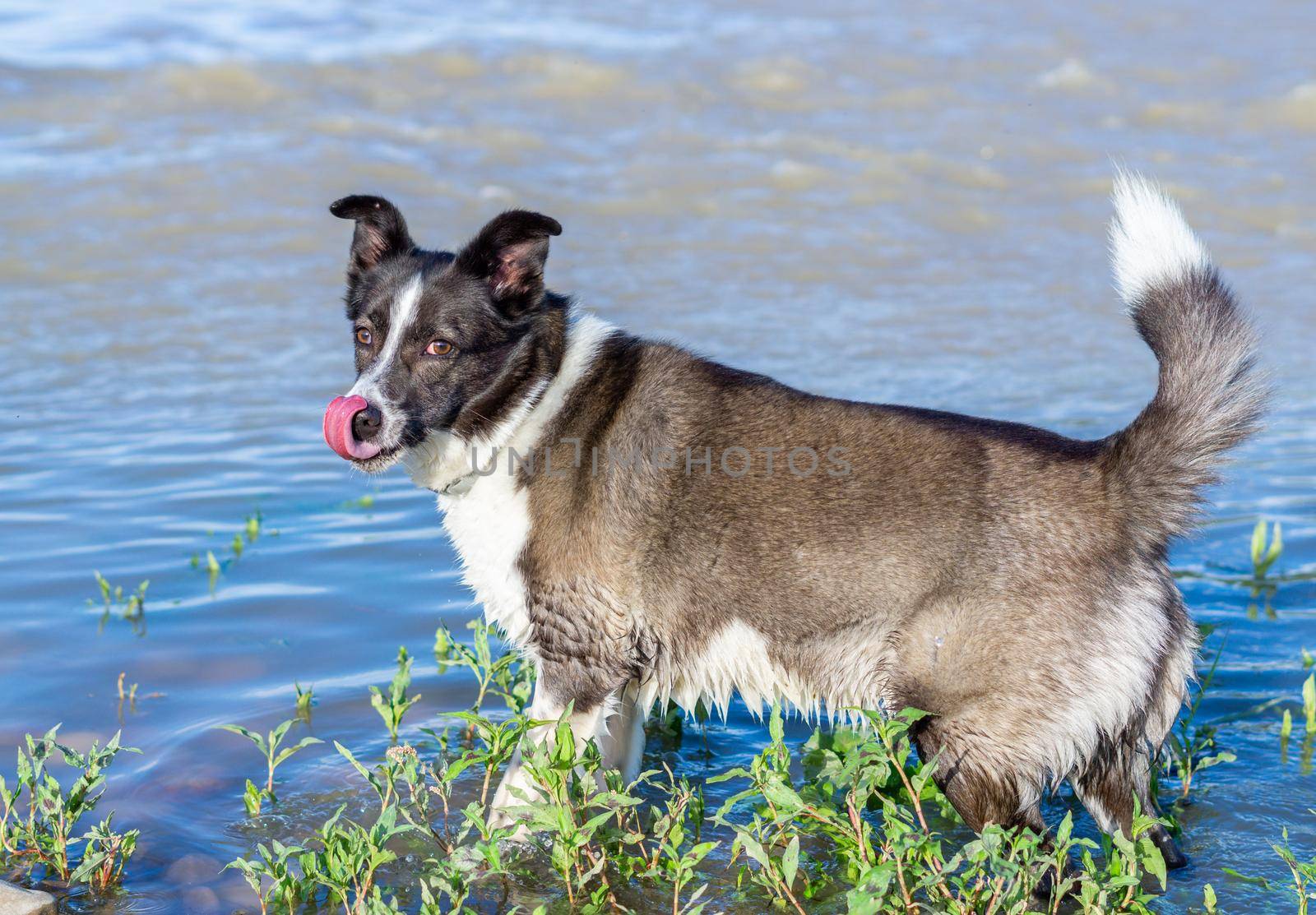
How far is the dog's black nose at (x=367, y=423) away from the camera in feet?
13.7

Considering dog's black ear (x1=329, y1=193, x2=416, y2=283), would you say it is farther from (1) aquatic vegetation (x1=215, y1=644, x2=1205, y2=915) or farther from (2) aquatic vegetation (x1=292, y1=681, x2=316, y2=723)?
(1) aquatic vegetation (x1=215, y1=644, x2=1205, y2=915)

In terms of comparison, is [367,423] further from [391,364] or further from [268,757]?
[268,757]

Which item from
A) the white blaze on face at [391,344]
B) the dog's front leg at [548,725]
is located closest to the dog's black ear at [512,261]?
the white blaze on face at [391,344]

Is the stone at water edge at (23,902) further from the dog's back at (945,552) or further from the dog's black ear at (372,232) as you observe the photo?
the dog's black ear at (372,232)

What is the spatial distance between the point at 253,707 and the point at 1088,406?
225 inches

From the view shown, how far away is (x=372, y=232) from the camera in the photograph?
4.71 m

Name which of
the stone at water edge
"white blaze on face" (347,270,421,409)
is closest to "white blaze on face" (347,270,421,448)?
"white blaze on face" (347,270,421,409)

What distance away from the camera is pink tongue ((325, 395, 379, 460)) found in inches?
163

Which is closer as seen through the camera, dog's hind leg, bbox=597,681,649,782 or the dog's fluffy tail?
the dog's fluffy tail

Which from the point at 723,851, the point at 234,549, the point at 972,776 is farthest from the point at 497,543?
the point at 234,549

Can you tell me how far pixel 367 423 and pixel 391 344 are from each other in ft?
0.99

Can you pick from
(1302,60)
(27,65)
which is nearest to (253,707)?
(27,65)

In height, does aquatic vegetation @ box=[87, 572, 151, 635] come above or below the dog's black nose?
below

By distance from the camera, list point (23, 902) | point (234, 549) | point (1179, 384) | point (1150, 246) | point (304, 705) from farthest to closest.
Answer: point (234, 549) < point (304, 705) < point (1150, 246) < point (1179, 384) < point (23, 902)
